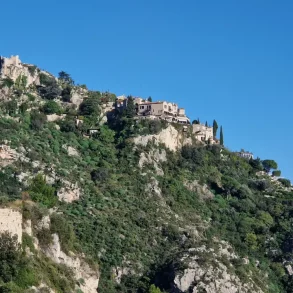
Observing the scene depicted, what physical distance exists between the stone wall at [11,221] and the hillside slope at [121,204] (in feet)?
0.33

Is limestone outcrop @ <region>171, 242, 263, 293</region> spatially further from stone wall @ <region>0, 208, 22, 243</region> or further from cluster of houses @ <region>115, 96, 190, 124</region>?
cluster of houses @ <region>115, 96, 190, 124</region>

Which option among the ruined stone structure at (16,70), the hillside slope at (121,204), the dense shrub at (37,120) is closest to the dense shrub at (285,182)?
the hillside slope at (121,204)

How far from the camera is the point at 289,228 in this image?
9712cm

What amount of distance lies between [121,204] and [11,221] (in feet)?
94.7

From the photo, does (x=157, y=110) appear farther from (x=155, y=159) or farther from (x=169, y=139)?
(x=155, y=159)

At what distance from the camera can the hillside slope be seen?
7031cm

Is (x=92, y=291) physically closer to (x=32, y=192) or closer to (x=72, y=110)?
(x=32, y=192)

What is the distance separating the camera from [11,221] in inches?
2373

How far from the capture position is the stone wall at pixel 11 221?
2347 inches

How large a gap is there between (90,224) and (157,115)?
31234 mm

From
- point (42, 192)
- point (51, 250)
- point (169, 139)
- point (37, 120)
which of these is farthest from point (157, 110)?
point (51, 250)

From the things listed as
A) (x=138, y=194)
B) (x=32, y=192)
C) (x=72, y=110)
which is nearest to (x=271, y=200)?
(x=138, y=194)

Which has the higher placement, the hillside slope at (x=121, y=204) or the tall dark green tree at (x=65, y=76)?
the tall dark green tree at (x=65, y=76)

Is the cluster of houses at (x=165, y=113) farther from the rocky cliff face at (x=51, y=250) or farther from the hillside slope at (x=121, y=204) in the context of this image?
the rocky cliff face at (x=51, y=250)
